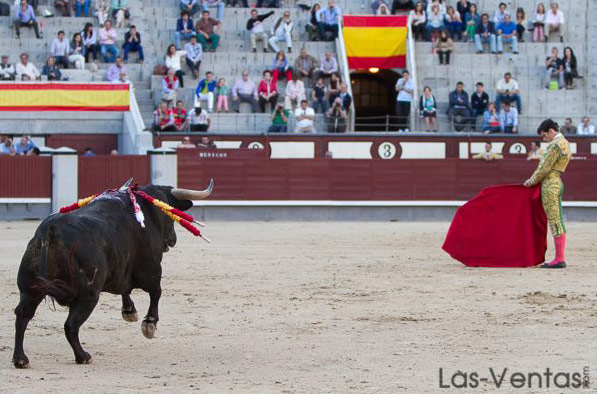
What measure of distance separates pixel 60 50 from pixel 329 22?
4.80m

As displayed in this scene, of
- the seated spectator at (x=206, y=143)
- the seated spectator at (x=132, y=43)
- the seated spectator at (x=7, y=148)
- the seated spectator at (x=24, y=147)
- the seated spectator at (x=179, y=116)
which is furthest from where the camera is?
the seated spectator at (x=132, y=43)

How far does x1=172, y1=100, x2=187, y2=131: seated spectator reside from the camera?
19094 millimetres

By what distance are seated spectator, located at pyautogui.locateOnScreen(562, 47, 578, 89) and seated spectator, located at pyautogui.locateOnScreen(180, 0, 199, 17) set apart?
21.8 ft

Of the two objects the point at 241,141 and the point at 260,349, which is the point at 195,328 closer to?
the point at 260,349

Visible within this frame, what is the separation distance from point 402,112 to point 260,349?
47.0ft

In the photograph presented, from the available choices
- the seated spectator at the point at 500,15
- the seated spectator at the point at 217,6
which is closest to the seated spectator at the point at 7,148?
the seated spectator at the point at 217,6

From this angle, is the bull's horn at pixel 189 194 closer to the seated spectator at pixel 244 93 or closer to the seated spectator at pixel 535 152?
the seated spectator at pixel 535 152

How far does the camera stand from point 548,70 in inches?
858

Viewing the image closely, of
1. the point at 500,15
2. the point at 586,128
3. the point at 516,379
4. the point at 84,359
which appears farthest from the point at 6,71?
the point at 516,379

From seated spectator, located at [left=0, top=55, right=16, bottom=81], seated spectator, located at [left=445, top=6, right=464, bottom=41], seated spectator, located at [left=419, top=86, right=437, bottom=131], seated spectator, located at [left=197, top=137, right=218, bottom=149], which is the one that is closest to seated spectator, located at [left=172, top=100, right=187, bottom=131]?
seated spectator, located at [left=197, top=137, right=218, bottom=149]

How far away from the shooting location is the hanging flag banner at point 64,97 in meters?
19.2

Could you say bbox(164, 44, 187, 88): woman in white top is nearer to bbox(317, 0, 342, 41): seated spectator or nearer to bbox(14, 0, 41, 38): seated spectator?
bbox(14, 0, 41, 38): seated spectator

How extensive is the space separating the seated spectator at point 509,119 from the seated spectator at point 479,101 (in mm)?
337

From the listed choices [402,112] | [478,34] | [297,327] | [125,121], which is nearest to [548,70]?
[478,34]
